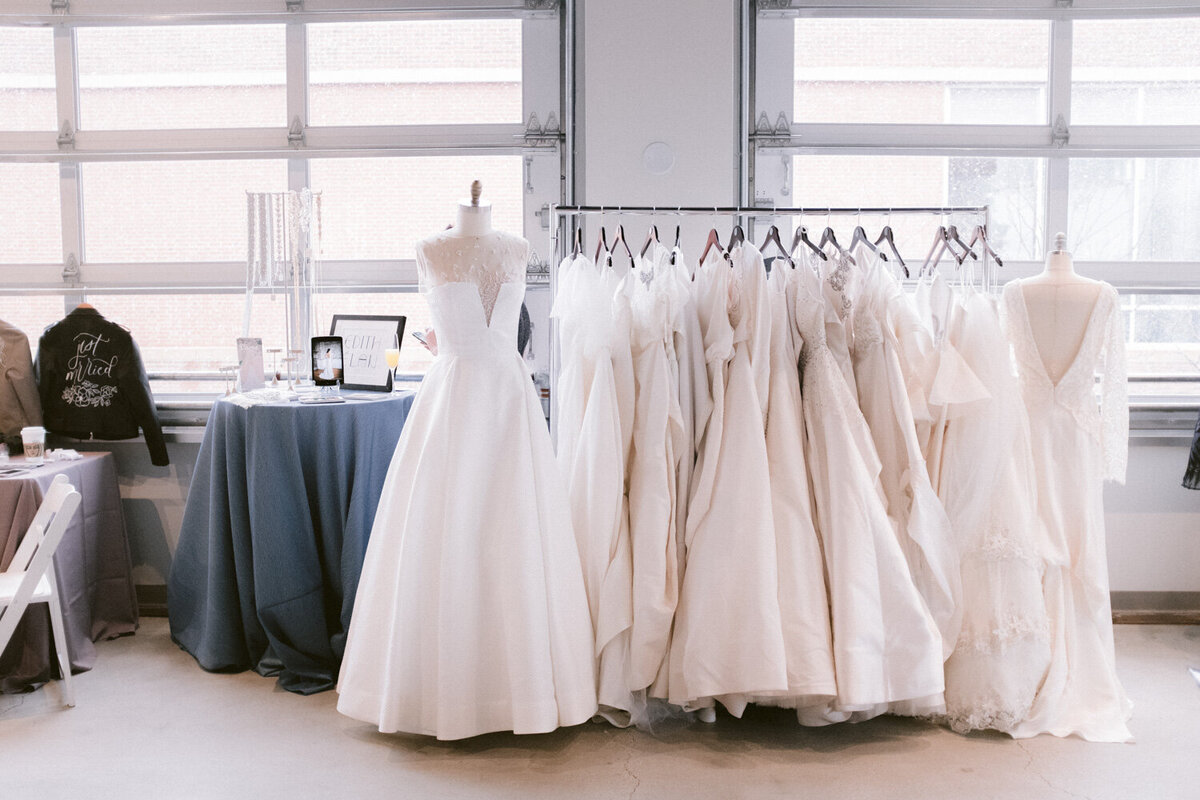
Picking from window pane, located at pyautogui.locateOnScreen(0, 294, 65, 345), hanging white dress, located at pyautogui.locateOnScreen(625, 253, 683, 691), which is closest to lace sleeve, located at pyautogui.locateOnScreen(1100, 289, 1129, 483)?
hanging white dress, located at pyautogui.locateOnScreen(625, 253, 683, 691)

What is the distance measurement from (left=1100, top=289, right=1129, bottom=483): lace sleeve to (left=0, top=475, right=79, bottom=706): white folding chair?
126 inches

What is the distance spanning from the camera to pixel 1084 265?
391 centimetres

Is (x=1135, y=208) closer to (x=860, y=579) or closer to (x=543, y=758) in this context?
(x=860, y=579)

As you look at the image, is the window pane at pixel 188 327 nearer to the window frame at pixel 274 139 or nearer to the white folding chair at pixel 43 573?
the window frame at pixel 274 139

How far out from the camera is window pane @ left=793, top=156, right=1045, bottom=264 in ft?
12.9

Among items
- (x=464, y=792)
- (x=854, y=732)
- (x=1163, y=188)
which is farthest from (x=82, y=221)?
(x=1163, y=188)

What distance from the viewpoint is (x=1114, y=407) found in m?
2.89

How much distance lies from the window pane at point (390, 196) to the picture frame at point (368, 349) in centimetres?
53

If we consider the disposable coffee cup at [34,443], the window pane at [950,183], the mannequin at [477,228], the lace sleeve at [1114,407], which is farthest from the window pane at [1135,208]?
the disposable coffee cup at [34,443]

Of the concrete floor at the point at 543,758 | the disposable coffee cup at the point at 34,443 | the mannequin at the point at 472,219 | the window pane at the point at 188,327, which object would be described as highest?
the mannequin at the point at 472,219

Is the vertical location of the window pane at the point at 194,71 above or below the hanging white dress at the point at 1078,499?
above

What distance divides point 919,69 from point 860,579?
7.99ft

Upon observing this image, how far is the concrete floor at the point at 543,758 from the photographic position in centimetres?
239

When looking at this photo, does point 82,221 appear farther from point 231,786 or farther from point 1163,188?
point 1163,188
